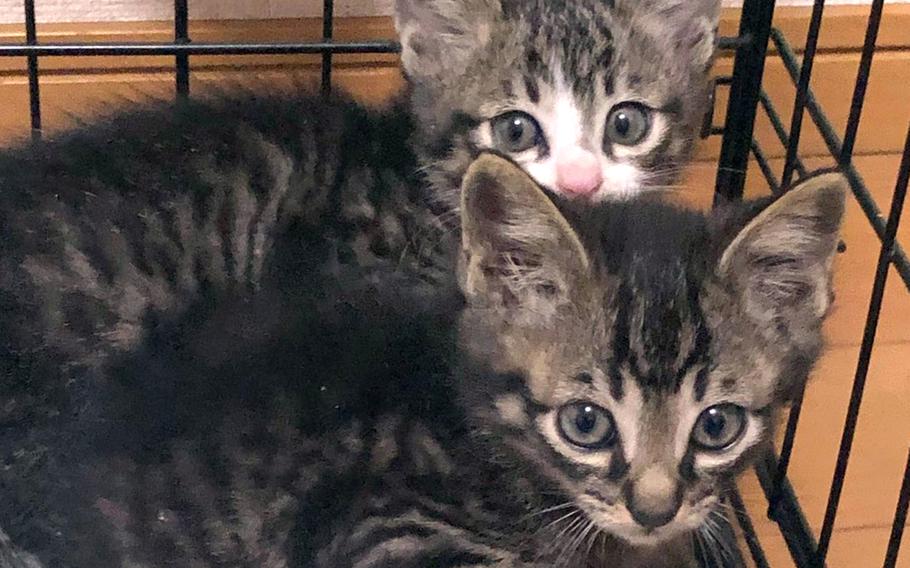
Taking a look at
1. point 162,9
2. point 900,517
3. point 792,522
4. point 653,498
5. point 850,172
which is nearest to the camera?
point 653,498

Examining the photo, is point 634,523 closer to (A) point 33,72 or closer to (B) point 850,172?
(B) point 850,172

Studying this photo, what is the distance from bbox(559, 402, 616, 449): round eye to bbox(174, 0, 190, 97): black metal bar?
0.57 metres

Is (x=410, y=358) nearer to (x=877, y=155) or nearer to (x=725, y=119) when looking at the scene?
(x=725, y=119)

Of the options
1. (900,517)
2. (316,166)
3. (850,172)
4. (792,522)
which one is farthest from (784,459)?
(316,166)

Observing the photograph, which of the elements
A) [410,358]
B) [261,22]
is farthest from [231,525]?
[261,22]

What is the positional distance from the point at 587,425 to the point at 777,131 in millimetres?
620

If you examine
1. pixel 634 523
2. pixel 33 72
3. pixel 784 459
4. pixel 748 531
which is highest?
pixel 33 72

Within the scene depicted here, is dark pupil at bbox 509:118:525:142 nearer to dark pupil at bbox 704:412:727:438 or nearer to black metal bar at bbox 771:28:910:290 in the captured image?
black metal bar at bbox 771:28:910:290

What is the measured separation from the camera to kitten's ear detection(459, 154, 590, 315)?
0.96m

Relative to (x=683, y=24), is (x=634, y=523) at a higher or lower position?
lower

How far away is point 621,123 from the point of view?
131 cm

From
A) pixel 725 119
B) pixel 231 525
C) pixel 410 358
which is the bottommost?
pixel 231 525

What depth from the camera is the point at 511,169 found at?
95 centimetres

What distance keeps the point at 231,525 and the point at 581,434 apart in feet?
0.96
